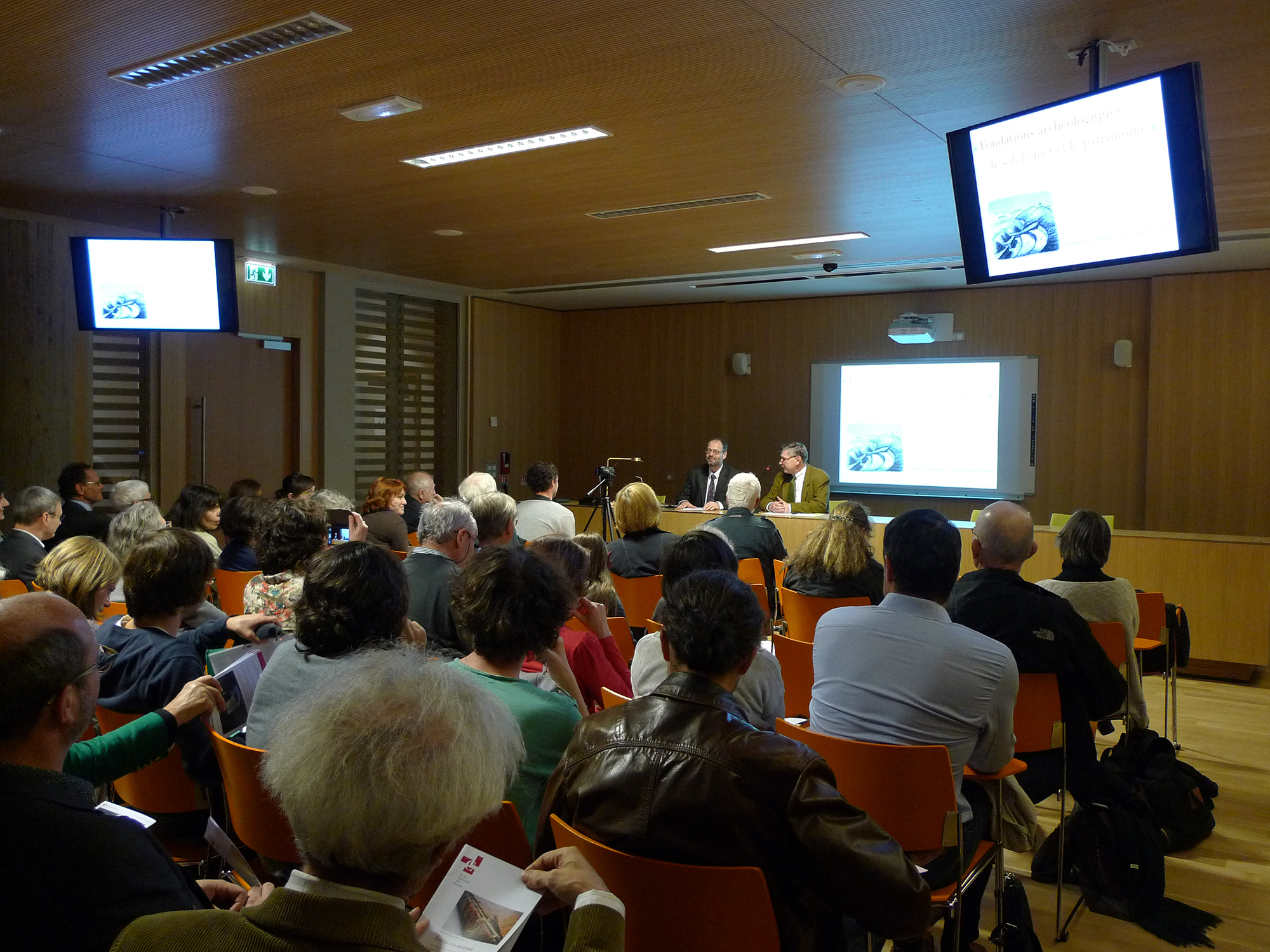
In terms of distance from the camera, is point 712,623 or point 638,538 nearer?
point 712,623

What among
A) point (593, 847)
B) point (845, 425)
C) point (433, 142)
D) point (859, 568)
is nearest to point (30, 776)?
point (593, 847)

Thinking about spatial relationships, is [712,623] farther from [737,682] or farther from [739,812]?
[737,682]

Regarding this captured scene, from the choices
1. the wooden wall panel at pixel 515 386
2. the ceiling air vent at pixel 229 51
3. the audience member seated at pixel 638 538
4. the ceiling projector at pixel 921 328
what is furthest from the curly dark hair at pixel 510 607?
the wooden wall panel at pixel 515 386

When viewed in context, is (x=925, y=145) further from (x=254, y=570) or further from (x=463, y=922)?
(x=463, y=922)

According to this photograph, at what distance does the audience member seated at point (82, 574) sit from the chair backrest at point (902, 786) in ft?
6.69

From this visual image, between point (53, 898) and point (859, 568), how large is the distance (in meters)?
3.44

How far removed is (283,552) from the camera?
10.8ft

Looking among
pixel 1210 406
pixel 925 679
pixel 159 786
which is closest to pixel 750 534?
pixel 925 679

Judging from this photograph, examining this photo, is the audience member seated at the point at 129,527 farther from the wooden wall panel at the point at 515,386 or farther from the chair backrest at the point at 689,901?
the wooden wall panel at the point at 515,386

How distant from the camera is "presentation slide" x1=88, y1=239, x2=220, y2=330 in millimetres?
6188

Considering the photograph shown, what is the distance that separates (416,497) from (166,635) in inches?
166

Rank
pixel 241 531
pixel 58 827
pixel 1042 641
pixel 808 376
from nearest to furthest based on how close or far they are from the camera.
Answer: pixel 58 827 → pixel 1042 641 → pixel 241 531 → pixel 808 376

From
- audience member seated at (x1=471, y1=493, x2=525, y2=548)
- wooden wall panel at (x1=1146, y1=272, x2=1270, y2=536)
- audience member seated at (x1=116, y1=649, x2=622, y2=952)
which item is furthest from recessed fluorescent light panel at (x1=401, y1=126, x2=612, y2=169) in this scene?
wooden wall panel at (x1=1146, y1=272, x2=1270, y2=536)

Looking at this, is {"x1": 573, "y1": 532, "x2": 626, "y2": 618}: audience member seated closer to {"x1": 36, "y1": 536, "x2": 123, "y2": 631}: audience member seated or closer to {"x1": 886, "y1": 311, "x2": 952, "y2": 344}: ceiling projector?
{"x1": 36, "y1": 536, "x2": 123, "y2": 631}: audience member seated
